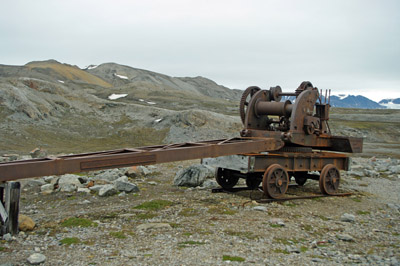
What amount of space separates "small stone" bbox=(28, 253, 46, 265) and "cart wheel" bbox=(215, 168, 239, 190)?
5.60 m

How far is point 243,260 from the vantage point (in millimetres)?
5457

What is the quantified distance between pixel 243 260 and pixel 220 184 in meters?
4.96

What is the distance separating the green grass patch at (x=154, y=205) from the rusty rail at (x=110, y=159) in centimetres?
138

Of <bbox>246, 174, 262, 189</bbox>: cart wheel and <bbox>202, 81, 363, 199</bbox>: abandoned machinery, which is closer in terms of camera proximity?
<bbox>202, 81, 363, 199</bbox>: abandoned machinery

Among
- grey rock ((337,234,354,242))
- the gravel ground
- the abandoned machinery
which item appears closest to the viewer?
the gravel ground

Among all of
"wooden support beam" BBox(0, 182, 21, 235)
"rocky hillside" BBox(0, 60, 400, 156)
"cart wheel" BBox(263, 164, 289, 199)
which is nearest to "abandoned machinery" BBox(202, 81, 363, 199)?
"cart wheel" BBox(263, 164, 289, 199)

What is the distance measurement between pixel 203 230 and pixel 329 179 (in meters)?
4.85

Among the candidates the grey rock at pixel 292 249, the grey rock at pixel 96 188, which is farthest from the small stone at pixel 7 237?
the grey rock at pixel 292 249

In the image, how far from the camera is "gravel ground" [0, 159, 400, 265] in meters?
5.60

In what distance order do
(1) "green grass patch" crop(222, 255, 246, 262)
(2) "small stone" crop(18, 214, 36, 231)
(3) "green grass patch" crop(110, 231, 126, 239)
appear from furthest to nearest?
(2) "small stone" crop(18, 214, 36, 231)
(3) "green grass patch" crop(110, 231, 126, 239)
(1) "green grass patch" crop(222, 255, 246, 262)

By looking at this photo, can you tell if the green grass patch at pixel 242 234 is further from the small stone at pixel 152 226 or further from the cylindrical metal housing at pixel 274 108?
the cylindrical metal housing at pixel 274 108

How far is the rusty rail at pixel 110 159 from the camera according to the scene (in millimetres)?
5953

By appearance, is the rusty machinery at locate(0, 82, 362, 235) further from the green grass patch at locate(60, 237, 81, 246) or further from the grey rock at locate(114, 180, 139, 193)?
the grey rock at locate(114, 180, 139, 193)

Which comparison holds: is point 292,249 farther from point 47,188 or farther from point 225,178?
point 47,188
